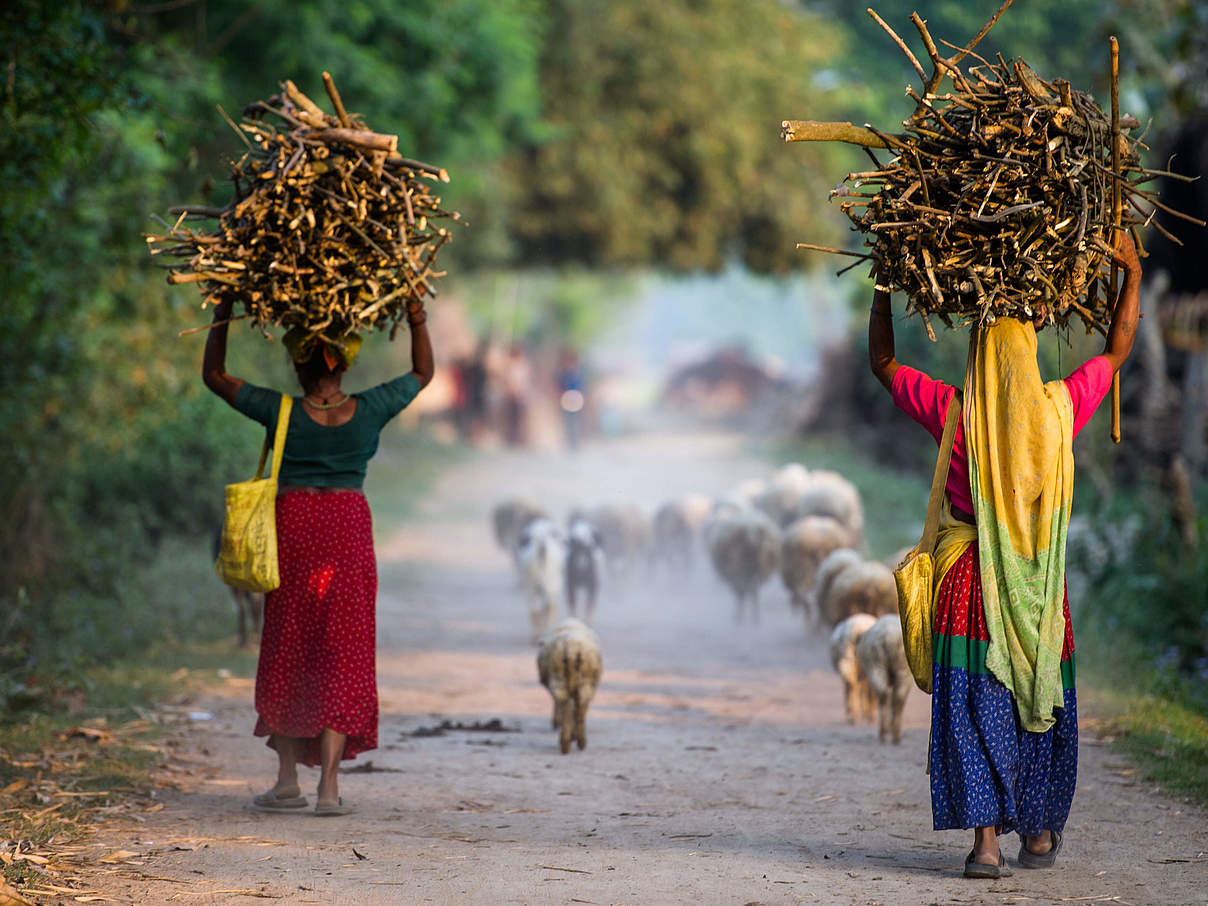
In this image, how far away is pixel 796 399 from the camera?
117 ft

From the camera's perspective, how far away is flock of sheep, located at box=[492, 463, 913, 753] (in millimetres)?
7367

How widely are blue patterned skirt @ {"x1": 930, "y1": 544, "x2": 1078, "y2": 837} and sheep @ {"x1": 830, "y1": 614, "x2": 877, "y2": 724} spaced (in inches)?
121

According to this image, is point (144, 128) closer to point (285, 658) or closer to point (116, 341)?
point (116, 341)

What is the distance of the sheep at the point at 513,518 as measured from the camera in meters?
14.0

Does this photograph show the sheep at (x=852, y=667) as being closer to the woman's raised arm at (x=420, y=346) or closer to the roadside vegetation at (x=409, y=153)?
the roadside vegetation at (x=409, y=153)

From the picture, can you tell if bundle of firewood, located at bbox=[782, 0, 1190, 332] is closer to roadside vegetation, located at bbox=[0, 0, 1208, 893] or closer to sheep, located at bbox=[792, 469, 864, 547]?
roadside vegetation, located at bbox=[0, 0, 1208, 893]

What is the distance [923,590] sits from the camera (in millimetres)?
4922

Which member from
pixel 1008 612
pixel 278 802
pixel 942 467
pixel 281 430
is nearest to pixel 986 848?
pixel 1008 612

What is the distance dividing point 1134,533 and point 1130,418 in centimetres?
545

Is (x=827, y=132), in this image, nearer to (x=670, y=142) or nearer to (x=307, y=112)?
(x=307, y=112)

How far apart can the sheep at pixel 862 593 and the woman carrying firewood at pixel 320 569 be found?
13.3ft

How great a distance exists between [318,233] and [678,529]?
31.1 ft

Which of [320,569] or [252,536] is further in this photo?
[320,569]

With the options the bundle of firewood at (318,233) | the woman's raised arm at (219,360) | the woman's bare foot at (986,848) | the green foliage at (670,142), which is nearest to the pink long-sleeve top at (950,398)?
the woman's bare foot at (986,848)
